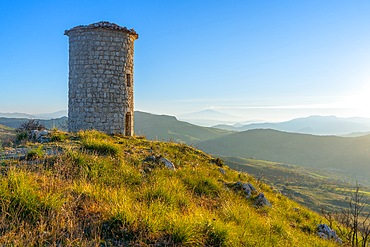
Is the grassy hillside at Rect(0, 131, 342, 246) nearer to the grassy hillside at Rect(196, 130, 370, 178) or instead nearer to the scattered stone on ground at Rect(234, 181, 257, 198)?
the scattered stone on ground at Rect(234, 181, 257, 198)

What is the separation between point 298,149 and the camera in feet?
481

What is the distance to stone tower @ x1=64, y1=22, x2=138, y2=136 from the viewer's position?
48.6 ft

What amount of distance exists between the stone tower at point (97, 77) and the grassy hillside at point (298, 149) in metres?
122

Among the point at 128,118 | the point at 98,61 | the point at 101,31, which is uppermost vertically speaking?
the point at 101,31

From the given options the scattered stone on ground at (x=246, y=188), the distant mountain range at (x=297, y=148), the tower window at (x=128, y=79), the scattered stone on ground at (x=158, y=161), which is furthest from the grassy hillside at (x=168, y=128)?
the scattered stone on ground at (x=246, y=188)

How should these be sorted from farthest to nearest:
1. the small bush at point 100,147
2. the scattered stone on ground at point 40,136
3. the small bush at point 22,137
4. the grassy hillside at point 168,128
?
the grassy hillside at point 168,128
the small bush at point 22,137
the scattered stone on ground at point 40,136
the small bush at point 100,147

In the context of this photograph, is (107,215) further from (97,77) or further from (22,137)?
(97,77)

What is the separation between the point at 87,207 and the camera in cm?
469

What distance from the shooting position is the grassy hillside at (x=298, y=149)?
129887mm

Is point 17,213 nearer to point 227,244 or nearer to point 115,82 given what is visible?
point 227,244

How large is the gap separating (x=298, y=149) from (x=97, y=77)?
150044mm

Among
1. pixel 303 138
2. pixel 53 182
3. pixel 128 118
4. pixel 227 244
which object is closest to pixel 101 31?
pixel 128 118

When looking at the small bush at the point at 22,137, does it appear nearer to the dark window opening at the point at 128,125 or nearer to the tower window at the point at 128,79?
the dark window opening at the point at 128,125

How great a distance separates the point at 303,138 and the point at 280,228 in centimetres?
16271
